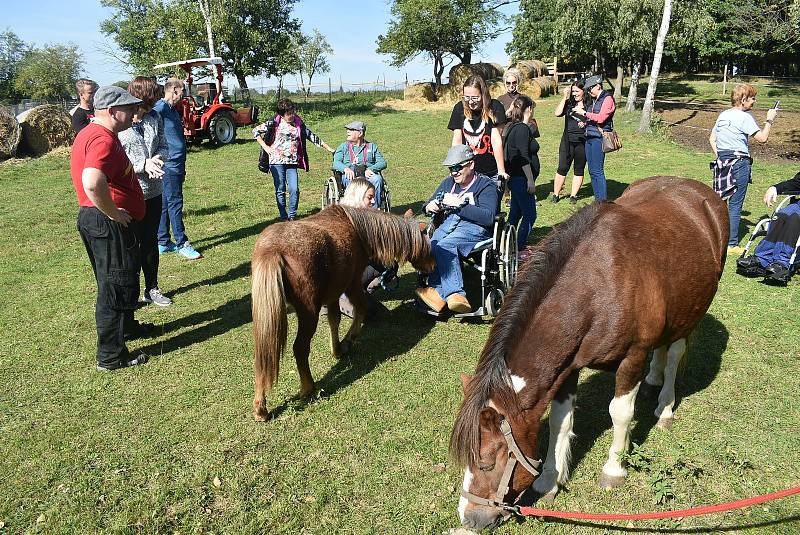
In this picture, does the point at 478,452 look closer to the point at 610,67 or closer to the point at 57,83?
the point at 610,67

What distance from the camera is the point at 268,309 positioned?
359cm

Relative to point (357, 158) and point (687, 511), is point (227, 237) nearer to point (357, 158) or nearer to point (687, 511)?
point (357, 158)

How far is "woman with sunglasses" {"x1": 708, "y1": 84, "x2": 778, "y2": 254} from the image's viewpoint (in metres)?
6.50

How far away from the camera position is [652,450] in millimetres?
3568

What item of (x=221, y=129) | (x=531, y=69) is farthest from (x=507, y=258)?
(x=531, y=69)

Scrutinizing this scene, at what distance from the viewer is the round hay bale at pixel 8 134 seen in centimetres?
1477

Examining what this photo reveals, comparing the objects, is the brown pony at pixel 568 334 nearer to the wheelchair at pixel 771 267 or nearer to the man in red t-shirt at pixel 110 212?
the man in red t-shirt at pixel 110 212

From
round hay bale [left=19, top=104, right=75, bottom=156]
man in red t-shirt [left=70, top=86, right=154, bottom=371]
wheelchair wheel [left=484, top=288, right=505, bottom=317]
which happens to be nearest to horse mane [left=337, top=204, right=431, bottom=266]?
wheelchair wheel [left=484, top=288, right=505, bottom=317]

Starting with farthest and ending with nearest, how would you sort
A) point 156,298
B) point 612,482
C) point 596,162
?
point 596,162 → point 156,298 → point 612,482

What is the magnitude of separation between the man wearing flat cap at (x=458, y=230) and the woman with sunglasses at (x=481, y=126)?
852 mm

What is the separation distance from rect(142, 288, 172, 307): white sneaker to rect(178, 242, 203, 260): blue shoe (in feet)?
4.92

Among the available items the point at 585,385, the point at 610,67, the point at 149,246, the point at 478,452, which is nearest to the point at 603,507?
the point at 478,452

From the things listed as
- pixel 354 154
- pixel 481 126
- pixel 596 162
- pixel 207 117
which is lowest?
pixel 596 162

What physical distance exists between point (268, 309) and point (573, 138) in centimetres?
767
